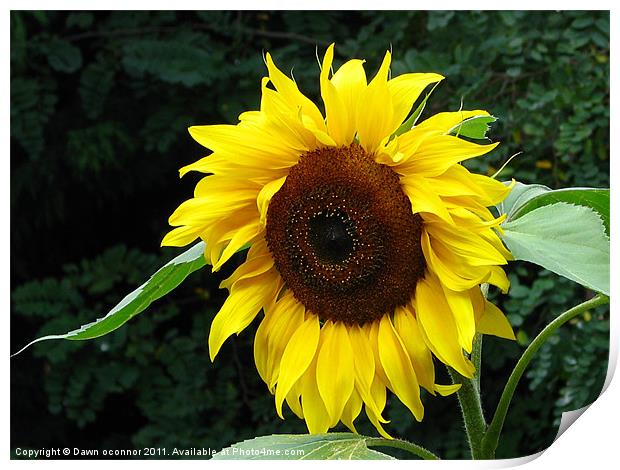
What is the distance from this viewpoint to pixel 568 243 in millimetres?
408

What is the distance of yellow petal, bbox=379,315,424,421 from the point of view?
1.47 feet

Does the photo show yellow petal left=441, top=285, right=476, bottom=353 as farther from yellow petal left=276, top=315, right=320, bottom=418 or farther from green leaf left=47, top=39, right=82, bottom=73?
green leaf left=47, top=39, right=82, bottom=73

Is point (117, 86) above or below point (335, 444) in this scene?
above

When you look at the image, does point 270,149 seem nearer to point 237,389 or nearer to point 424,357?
point 424,357

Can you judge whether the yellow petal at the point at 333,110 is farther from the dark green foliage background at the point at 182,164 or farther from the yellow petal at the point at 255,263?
the dark green foliage background at the point at 182,164

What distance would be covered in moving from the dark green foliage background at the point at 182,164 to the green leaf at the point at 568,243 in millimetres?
380

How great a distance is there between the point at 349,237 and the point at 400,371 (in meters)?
0.07

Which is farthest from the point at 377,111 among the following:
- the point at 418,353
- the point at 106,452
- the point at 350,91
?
the point at 106,452

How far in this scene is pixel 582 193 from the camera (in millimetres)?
425

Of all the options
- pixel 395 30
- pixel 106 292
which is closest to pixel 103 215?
pixel 106 292

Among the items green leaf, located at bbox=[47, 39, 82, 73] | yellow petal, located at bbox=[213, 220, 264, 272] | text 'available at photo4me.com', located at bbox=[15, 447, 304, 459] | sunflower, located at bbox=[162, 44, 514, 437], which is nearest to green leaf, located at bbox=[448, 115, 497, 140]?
sunflower, located at bbox=[162, 44, 514, 437]

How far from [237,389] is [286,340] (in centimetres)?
43

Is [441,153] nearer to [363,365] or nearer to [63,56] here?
[363,365]

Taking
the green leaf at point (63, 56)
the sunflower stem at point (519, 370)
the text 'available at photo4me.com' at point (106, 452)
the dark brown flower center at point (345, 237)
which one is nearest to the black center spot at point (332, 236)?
the dark brown flower center at point (345, 237)
